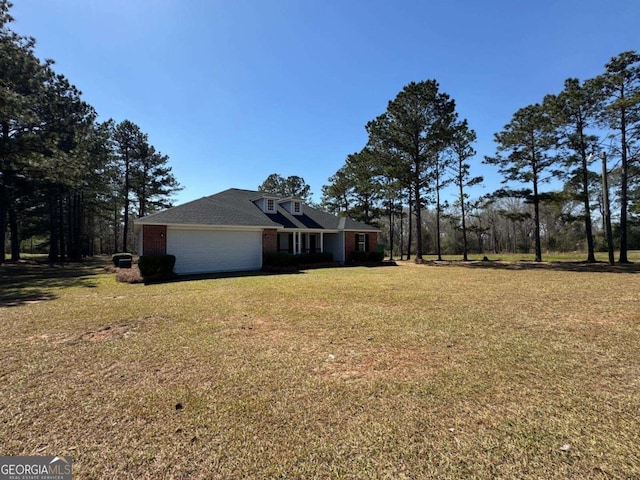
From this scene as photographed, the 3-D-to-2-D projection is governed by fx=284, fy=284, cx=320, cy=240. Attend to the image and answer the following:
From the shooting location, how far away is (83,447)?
2.31m

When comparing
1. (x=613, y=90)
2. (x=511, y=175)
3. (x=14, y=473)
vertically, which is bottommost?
(x=14, y=473)

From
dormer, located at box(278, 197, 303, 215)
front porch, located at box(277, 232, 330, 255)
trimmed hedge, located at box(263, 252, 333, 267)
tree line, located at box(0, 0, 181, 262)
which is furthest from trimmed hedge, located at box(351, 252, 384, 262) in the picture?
tree line, located at box(0, 0, 181, 262)

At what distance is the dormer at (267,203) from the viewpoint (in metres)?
21.0

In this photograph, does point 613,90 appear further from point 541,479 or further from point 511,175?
point 541,479

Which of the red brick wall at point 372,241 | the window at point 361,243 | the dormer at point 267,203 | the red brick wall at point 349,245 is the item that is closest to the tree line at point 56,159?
the dormer at point 267,203

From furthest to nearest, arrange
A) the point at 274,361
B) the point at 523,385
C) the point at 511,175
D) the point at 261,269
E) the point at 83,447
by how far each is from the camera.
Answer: the point at 511,175 < the point at 261,269 < the point at 274,361 < the point at 523,385 < the point at 83,447

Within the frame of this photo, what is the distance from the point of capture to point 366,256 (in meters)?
22.1

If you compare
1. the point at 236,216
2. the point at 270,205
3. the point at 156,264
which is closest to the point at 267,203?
the point at 270,205

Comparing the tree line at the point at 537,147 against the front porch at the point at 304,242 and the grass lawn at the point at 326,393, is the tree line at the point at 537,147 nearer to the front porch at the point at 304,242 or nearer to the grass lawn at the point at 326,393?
the front porch at the point at 304,242

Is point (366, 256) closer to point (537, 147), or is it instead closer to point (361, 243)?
point (361, 243)

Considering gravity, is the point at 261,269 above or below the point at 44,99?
below

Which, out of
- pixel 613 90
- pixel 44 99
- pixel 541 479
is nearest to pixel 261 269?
pixel 541 479

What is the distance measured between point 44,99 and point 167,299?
2198 cm

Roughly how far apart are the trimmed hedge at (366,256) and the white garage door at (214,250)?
26.0 ft
